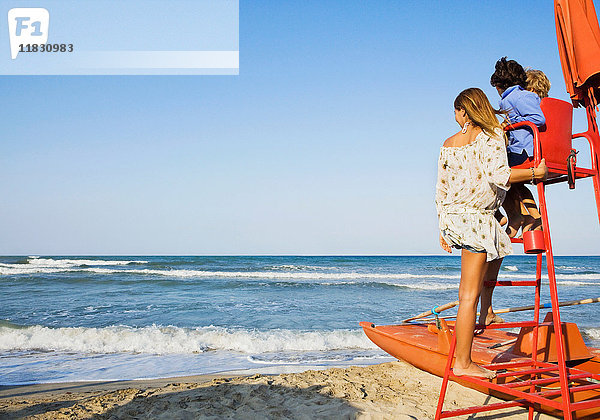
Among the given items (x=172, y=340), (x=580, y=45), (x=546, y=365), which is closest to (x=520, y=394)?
(x=546, y=365)

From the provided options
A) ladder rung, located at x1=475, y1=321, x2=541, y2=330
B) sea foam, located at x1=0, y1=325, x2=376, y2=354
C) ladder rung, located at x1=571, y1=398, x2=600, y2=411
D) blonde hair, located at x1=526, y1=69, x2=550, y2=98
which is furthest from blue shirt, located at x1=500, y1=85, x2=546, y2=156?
sea foam, located at x1=0, y1=325, x2=376, y2=354

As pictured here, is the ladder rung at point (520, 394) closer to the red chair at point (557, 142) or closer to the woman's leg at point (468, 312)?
the woman's leg at point (468, 312)

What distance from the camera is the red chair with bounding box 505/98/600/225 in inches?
107

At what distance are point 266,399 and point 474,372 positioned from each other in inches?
85.2

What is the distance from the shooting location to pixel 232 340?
26.1 feet

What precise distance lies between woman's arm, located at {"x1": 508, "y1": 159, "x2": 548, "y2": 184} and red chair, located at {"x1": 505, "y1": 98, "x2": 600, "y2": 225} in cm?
11

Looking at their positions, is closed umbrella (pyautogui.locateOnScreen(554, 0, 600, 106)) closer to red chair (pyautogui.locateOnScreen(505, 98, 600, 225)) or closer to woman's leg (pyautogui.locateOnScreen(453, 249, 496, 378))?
red chair (pyautogui.locateOnScreen(505, 98, 600, 225))

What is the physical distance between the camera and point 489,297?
3240 millimetres

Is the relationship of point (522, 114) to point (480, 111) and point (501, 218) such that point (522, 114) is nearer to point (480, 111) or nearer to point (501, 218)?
point (480, 111)

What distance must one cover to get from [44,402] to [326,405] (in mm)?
2749

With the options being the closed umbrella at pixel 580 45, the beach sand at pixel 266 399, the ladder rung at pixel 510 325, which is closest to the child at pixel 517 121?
the closed umbrella at pixel 580 45

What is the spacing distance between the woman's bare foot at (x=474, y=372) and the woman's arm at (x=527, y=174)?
1105mm


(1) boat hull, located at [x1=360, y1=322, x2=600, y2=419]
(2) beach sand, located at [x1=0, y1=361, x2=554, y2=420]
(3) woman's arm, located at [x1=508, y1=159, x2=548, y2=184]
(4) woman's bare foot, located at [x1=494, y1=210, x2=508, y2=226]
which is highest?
(3) woman's arm, located at [x1=508, y1=159, x2=548, y2=184]

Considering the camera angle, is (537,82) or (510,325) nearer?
(510,325)
